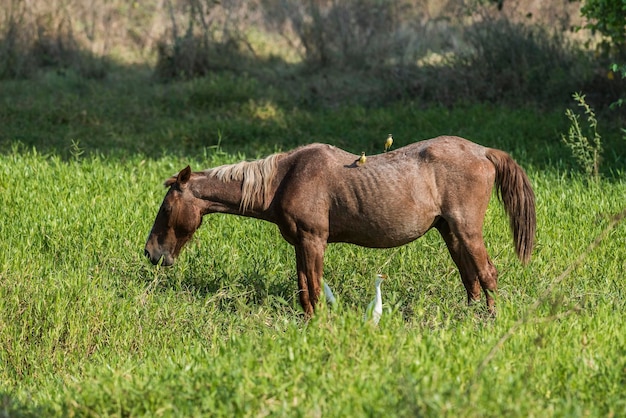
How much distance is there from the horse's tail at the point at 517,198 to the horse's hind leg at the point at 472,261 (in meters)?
0.30

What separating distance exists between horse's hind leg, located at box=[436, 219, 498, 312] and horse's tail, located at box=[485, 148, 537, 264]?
1.00ft

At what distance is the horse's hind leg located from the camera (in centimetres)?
654

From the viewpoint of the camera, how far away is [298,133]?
1338 centimetres

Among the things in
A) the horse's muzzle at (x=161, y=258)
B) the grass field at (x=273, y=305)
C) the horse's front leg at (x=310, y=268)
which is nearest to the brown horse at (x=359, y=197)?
the horse's front leg at (x=310, y=268)

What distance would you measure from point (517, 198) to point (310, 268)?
5.09 ft

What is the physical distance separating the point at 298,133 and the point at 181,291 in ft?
21.3

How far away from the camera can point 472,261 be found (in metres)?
6.66

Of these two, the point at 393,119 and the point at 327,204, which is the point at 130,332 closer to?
the point at 327,204

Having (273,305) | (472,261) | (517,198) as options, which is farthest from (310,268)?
(517,198)

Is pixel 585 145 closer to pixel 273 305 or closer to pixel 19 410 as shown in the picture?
pixel 273 305

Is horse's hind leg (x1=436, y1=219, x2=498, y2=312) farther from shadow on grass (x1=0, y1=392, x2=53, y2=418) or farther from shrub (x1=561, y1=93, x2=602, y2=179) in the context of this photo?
shadow on grass (x1=0, y1=392, x2=53, y2=418)

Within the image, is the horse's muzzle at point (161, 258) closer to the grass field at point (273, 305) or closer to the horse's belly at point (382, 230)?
the grass field at point (273, 305)

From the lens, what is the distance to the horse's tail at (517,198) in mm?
6676

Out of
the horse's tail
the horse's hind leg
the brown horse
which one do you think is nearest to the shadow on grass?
the brown horse
